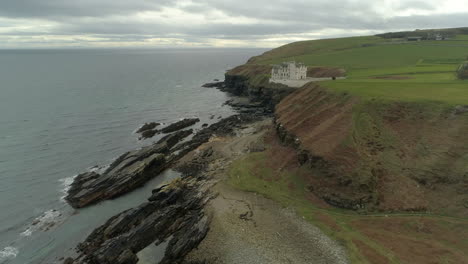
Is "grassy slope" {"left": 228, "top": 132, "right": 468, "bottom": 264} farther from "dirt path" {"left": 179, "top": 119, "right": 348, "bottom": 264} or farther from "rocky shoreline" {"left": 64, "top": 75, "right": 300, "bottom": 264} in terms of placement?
"rocky shoreline" {"left": 64, "top": 75, "right": 300, "bottom": 264}

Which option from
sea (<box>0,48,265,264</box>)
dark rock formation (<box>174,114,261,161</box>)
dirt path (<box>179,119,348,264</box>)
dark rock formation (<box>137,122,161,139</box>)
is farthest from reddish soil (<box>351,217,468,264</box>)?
dark rock formation (<box>137,122,161,139</box>)

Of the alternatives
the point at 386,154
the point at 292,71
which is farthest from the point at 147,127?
the point at 386,154

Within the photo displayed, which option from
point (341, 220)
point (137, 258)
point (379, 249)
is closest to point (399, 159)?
point (341, 220)

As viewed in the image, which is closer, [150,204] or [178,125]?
[150,204]

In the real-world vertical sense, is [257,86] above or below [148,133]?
above

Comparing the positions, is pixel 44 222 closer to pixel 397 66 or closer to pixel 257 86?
pixel 257 86

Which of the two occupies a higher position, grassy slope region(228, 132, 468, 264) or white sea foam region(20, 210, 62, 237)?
grassy slope region(228, 132, 468, 264)
